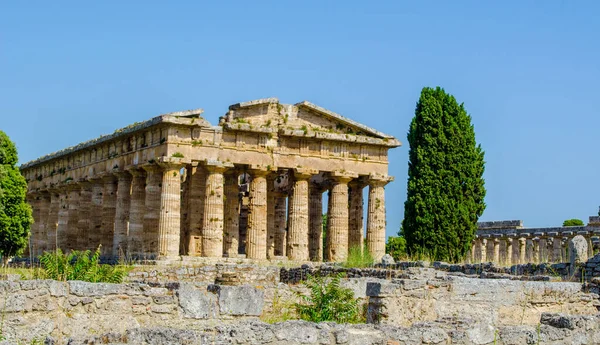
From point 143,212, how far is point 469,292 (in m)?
26.4

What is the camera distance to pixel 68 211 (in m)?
47.4

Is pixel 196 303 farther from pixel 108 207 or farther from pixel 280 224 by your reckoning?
pixel 280 224

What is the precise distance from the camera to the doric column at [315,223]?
43094 mm

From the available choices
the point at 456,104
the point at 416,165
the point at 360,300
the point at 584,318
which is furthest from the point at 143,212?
the point at 584,318

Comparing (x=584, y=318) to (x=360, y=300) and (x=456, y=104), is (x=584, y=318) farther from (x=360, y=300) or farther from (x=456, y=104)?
(x=456, y=104)

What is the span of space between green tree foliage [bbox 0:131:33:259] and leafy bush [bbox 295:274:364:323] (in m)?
33.3

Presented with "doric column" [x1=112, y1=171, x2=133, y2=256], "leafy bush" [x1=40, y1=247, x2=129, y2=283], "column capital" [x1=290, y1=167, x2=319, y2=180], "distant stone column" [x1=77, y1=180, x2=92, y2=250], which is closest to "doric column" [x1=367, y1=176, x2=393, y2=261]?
"column capital" [x1=290, y1=167, x2=319, y2=180]

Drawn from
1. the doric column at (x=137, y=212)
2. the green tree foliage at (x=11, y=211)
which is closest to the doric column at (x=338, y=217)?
the doric column at (x=137, y=212)

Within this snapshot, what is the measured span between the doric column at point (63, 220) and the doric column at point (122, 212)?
6706mm

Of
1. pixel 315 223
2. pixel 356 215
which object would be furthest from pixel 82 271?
pixel 356 215

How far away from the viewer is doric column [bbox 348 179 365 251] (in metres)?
43.1

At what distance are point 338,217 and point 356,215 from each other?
7.17ft

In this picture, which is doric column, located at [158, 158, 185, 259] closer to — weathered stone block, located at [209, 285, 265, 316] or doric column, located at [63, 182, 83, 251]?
doric column, located at [63, 182, 83, 251]

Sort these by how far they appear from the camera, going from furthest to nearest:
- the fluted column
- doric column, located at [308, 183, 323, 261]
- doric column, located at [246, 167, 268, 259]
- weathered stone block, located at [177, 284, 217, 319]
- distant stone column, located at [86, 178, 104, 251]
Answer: the fluted column, distant stone column, located at [86, 178, 104, 251], doric column, located at [308, 183, 323, 261], doric column, located at [246, 167, 268, 259], weathered stone block, located at [177, 284, 217, 319]
